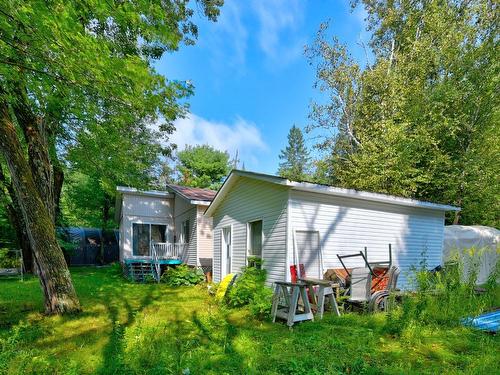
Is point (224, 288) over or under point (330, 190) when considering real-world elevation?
under

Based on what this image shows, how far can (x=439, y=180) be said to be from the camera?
13.7m

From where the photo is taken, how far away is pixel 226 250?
11.0 meters

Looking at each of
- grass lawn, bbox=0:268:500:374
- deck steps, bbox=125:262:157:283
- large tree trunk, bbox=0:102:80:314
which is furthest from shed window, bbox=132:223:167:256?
large tree trunk, bbox=0:102:80:314

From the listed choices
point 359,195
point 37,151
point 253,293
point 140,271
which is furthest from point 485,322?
point 140,271

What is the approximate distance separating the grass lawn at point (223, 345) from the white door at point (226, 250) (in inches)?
152

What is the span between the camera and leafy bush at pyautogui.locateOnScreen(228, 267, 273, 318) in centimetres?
666

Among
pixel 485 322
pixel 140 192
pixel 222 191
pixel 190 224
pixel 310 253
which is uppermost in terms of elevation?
pixel 140 192

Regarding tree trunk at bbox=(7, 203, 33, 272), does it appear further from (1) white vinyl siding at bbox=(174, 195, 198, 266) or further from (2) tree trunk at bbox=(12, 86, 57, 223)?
(2) tree trunk at bbox=(12, 86, 57, 223)

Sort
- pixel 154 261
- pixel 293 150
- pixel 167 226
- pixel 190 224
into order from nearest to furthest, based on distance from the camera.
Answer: pixel 154 261
pixel 190 224
pixel 167 226
pixel 293 150

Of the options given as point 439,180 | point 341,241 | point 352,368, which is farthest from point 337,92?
point 352,368

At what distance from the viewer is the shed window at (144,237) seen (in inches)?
598

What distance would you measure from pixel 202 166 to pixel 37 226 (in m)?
25.0

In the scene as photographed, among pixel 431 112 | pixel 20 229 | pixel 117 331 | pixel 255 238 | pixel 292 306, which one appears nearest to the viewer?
pixel 117 331

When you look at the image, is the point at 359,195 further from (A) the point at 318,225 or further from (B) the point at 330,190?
(A) the point at 318,225
